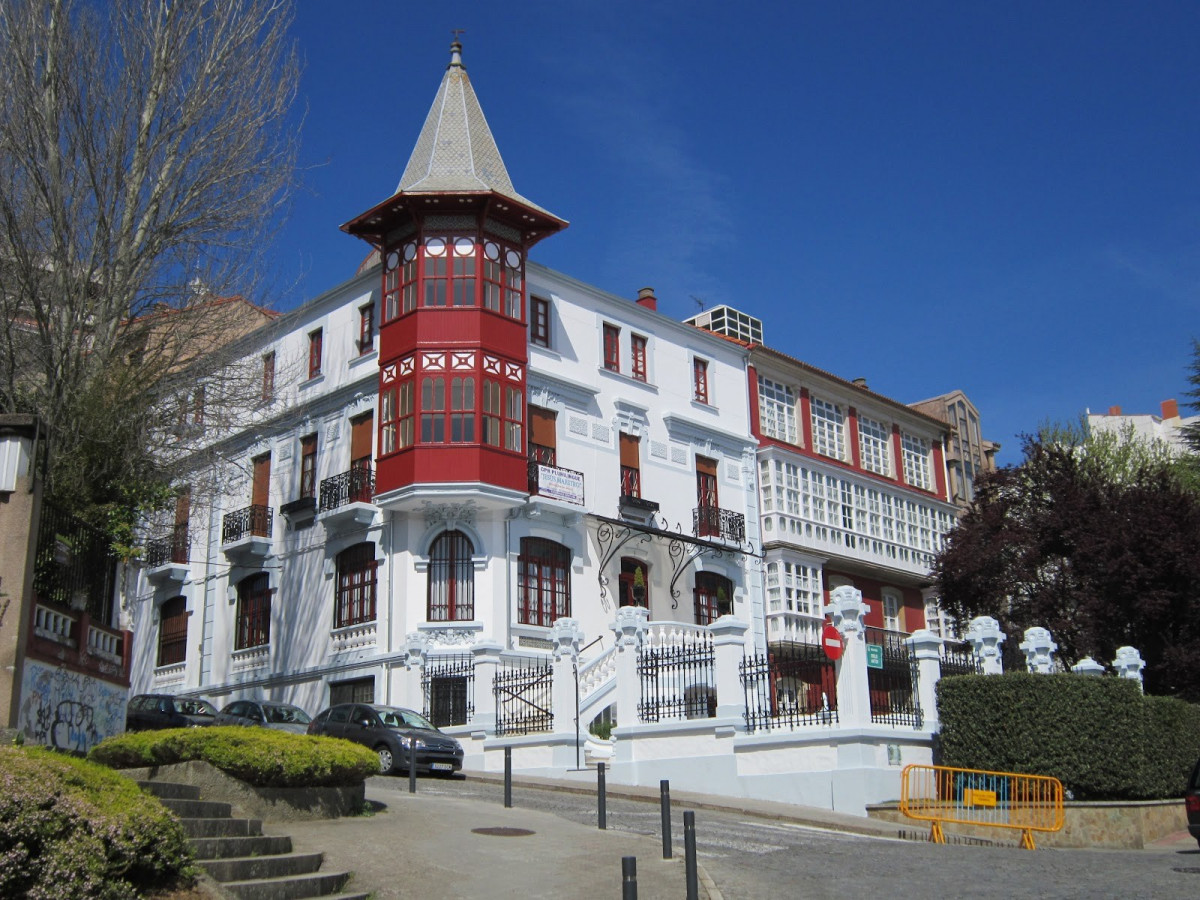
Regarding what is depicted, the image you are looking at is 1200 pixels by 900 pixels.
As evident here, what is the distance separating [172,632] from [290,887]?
2913 centimetres

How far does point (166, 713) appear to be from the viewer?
2519cm

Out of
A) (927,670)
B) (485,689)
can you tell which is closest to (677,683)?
(927,670)

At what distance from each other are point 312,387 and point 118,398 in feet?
52.8

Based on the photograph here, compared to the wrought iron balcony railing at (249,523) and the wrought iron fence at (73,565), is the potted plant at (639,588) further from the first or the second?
the wrought iron fence at (73,565)

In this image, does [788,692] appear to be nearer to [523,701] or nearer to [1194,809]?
[523,701]

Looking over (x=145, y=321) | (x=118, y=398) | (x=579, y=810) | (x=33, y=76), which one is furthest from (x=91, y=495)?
(x=579, y=810)

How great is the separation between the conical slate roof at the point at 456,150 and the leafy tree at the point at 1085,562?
48.5 ft

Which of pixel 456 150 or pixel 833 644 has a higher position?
pixel 456 150

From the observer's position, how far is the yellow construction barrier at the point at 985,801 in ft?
54.7

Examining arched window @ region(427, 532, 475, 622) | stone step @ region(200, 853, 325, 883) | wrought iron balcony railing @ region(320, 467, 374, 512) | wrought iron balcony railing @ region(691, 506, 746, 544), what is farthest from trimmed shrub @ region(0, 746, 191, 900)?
wrought iron balcony railing @ region(691, 506, 746, 544)

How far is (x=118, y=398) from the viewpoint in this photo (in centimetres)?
1817

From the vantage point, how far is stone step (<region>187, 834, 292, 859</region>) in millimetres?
10039

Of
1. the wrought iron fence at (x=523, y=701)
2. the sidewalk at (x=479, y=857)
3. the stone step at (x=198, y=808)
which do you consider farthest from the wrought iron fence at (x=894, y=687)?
the stone step at (x=198, y=808)

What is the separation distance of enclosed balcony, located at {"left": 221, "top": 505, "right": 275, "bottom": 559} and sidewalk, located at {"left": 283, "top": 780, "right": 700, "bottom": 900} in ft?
65.7
